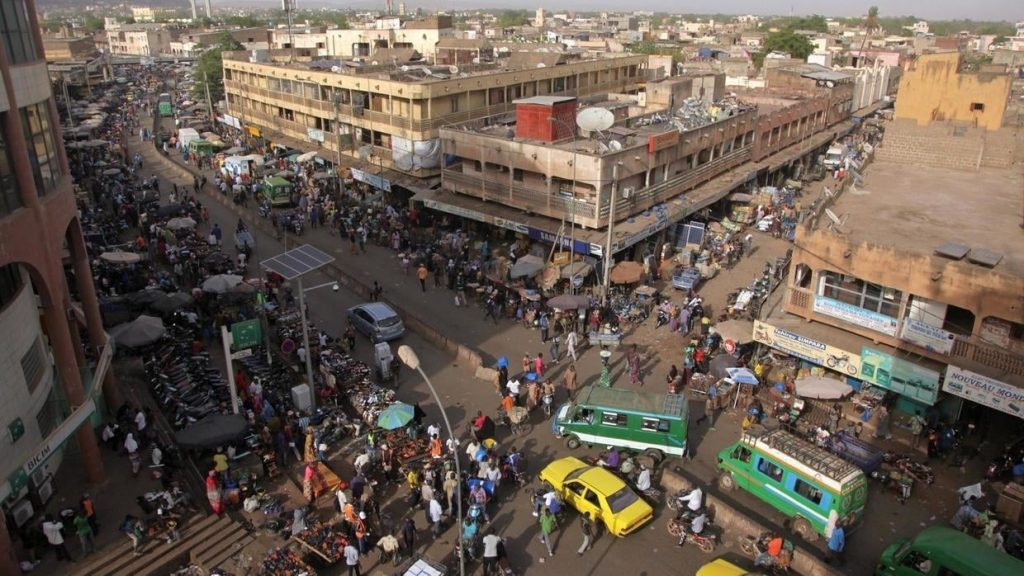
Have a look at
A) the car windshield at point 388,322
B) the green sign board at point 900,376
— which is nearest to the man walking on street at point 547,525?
the green sign board at point 900,376

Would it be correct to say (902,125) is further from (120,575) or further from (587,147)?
(120,575)

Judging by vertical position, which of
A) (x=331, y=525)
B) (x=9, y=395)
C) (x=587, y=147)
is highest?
(x=587, y=147)

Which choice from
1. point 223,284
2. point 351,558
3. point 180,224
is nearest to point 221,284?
point 223,284

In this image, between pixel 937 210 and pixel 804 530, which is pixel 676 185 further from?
pixel 804 530

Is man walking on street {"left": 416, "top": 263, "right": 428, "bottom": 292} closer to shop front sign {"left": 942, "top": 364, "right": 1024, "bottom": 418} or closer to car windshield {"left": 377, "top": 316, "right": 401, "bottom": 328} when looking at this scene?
car windshield {"left": 377, "top": 316, "right": 401, "bottom": 328}

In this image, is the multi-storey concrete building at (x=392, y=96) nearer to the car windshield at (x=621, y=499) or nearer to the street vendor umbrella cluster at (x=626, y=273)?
the street vendor umbrella cluster at (x=626, y=273)

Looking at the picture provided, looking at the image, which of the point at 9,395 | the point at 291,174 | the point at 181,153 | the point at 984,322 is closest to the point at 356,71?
the point at 291,174

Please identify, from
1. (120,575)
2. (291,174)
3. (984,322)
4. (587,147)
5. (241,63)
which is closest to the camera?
(120,575)
